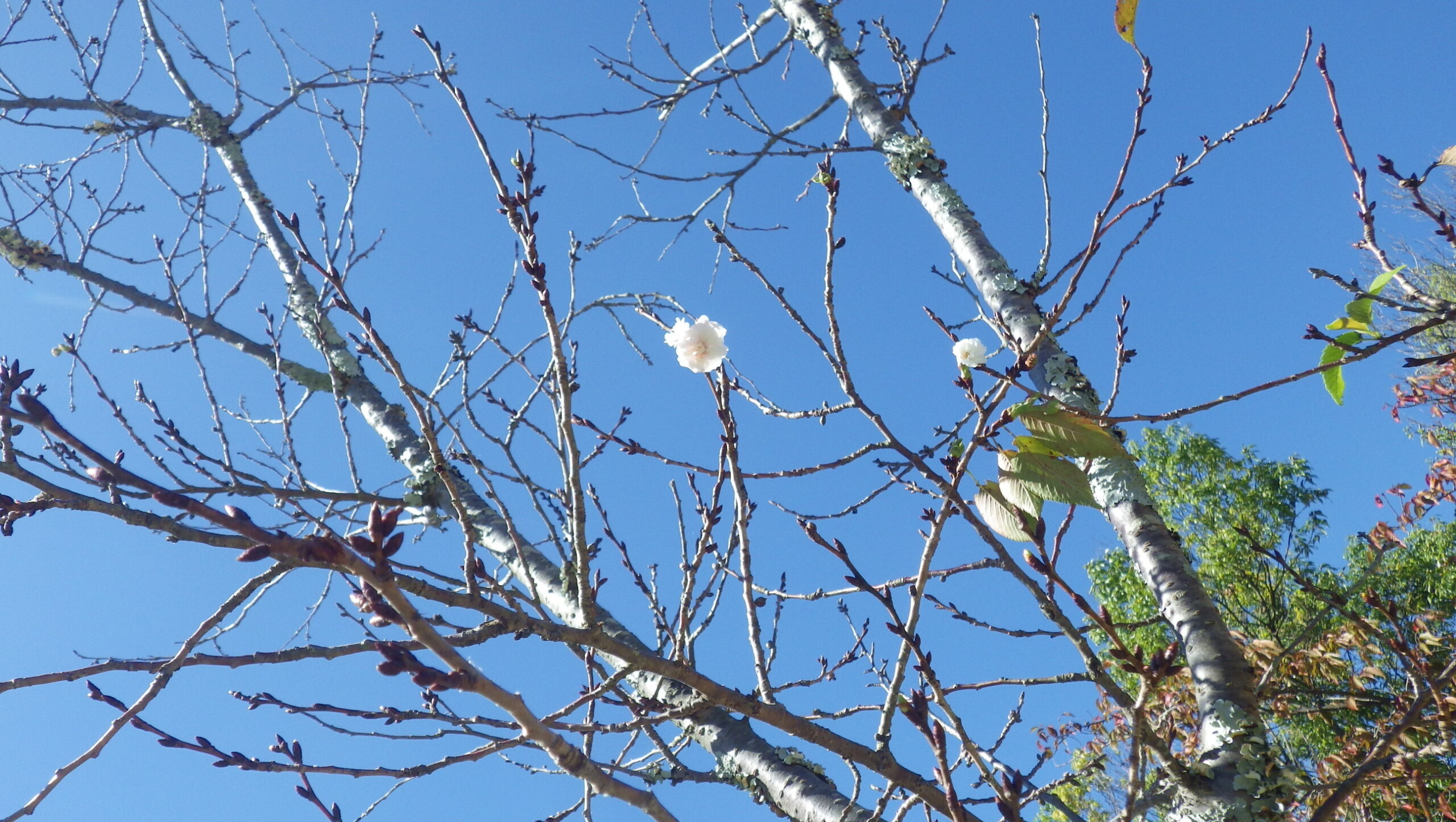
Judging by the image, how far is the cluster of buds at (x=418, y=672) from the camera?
583mm

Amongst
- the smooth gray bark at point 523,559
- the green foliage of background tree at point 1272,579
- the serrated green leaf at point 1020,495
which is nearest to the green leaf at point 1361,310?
the serrated green leaf at point 1020,495

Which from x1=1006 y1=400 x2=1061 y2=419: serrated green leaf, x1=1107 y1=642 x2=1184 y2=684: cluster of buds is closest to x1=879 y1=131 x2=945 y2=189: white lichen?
x1=1006 y1=400 x2=1061 y2=419: serrated green leaf

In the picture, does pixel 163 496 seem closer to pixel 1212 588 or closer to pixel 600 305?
pixel 600 305

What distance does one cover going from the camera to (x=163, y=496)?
1.80ft

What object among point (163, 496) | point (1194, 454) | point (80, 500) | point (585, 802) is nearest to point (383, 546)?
point (163, 496)

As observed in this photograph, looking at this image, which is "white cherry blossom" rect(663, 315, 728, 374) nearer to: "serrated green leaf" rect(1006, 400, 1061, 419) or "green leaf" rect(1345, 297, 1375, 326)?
"serrated green leaf" rect(1006, 400, 1061, 419)

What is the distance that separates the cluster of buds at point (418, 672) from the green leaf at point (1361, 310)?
1.28 m

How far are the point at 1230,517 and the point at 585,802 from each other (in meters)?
6.69

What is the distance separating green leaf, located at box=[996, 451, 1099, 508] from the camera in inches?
42.8

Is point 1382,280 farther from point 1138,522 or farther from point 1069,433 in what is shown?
point 1138,522

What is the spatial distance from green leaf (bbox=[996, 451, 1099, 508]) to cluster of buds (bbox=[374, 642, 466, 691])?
0.78 m

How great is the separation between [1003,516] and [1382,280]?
60 cm

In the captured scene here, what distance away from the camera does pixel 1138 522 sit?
1777mm

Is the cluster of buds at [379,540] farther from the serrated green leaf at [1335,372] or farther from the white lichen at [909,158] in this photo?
the white lichen at [909,158]
